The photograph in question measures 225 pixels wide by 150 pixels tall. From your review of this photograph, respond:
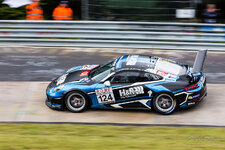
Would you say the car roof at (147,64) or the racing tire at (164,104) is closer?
the racing tire at (164,104)

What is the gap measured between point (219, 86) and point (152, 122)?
352 cm

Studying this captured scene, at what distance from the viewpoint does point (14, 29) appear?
16312 mm

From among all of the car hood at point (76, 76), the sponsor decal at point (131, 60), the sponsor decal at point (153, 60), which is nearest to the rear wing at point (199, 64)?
the sponsor decal at point (153, 60)

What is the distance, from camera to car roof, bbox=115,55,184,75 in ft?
32.2

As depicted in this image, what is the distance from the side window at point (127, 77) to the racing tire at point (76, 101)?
92 cm

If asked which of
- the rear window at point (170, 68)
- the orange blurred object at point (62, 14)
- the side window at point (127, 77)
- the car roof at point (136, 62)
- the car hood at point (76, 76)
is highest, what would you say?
the orange blurred object at point (62, 14)

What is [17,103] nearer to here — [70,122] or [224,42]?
[70,122]

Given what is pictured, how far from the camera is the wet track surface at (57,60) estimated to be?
517 inches

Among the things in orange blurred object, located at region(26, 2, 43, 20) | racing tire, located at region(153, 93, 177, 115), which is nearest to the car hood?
racing tire, located at region(153, 93, 177, 115)

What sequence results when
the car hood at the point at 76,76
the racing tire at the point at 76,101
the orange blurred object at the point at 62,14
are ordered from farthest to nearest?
the orange blurred object at the point at 62,14 → the car hood at the point at 76,76 → the racing tire at the point at 76,101

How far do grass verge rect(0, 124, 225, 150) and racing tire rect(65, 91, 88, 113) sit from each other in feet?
3.00

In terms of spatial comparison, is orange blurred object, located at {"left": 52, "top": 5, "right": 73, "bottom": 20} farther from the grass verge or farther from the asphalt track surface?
the grass verge

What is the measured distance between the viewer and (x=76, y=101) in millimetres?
9875

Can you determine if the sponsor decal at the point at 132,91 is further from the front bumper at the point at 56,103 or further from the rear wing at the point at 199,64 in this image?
the rear wing at the point at 199,64
